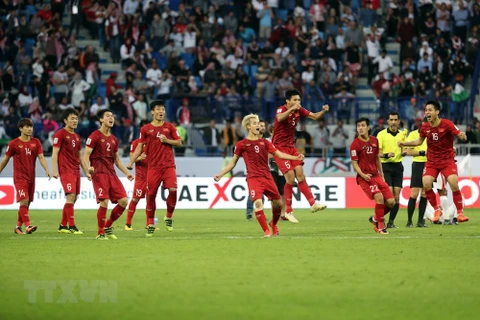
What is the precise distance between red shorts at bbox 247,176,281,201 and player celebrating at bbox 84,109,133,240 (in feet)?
6.26

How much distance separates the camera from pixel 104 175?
49.5ft

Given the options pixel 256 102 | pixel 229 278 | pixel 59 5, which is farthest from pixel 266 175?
pixel 59 5

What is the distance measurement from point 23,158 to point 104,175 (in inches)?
95.9

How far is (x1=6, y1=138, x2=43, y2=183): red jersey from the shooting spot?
1684cm

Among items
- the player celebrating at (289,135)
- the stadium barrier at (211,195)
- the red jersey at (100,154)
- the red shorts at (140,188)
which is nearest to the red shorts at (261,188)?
the red jersey at (100,154)

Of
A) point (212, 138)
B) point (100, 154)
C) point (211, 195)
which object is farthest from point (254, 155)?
point (212, 138)

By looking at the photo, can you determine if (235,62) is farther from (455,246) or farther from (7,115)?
(455,246)

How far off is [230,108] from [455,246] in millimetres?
18020

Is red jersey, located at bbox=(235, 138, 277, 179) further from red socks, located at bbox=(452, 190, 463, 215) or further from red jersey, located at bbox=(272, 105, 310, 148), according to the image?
red socks, located at bbox=(452, 190, 463, 215)

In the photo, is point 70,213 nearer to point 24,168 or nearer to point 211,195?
point 24,168

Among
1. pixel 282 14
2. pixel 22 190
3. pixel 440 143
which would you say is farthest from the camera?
pixel 282 14

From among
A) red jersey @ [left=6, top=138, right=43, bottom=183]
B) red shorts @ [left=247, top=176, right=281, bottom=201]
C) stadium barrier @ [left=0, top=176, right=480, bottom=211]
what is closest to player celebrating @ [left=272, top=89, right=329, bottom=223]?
red shorts @ [left=247, top=176, right=281, bottom=201]

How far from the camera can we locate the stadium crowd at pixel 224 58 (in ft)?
101

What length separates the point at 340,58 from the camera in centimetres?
3272
